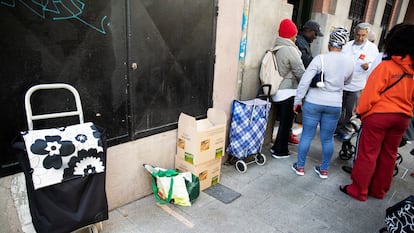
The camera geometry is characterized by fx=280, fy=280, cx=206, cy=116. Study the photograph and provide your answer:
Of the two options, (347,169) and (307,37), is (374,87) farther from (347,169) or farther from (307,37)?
(307,37)

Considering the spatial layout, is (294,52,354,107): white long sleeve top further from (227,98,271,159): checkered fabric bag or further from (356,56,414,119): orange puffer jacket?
(227,98,271,159): checkered fabric bag

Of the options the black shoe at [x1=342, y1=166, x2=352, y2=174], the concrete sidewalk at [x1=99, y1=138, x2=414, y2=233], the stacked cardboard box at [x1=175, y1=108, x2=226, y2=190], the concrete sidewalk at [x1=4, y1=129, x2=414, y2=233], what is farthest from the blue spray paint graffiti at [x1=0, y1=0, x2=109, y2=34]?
the black shoe at [x1=342, y1=166, x2=352, y2=174]

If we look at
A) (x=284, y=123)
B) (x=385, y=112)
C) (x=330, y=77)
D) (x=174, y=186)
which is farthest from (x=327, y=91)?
(x=174, y=186)

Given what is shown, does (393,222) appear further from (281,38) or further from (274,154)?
(281,38)

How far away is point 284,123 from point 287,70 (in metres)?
0.79

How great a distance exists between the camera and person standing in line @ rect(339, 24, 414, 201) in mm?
2752

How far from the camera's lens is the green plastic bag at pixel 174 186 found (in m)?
2.85

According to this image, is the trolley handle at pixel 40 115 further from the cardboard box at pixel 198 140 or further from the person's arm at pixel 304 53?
the person's arm at pixel 304 53

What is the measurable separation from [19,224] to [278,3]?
4.00m

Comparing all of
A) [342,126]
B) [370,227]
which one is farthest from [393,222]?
[342,126]

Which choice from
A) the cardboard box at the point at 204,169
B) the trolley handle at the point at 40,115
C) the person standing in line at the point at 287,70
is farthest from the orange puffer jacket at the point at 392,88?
the trolley handle at the point at 40,115

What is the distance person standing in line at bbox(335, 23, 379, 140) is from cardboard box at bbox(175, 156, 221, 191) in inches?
91.3

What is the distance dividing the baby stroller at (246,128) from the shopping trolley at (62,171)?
6.49 feet

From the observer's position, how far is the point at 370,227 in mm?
2846
